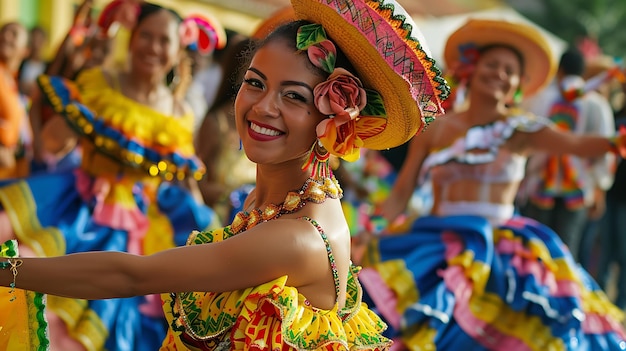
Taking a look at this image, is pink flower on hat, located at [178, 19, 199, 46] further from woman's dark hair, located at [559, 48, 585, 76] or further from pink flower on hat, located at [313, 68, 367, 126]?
woman's dark hair, located at [559, 48, 585, 76]

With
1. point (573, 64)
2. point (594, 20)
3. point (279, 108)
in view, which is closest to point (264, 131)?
point (279, 108)

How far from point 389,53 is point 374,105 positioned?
191mm

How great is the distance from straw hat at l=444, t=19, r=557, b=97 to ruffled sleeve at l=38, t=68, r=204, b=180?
1.62m

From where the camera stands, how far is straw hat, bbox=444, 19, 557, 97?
4793mm

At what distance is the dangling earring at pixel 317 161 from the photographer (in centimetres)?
234

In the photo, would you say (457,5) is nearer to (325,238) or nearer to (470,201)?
(470,201)

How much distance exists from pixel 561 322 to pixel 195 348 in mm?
2554

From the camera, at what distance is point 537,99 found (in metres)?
7.98

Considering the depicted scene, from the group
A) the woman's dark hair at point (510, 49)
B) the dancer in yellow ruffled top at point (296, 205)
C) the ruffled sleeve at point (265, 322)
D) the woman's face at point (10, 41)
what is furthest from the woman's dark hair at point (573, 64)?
the ruffled sleeve at point (265, 322)

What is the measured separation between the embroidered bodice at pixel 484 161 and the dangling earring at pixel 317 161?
2.49 metres

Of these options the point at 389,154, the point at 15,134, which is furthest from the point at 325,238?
the point at 389,154

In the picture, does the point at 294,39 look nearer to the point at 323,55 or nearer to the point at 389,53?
the point at 323,55

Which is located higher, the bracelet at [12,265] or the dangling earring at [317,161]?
the dangling earring at [317,161]

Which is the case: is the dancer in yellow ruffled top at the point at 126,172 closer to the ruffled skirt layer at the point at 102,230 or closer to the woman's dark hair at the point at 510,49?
the ruffled skirt layer at the point at 102,230
